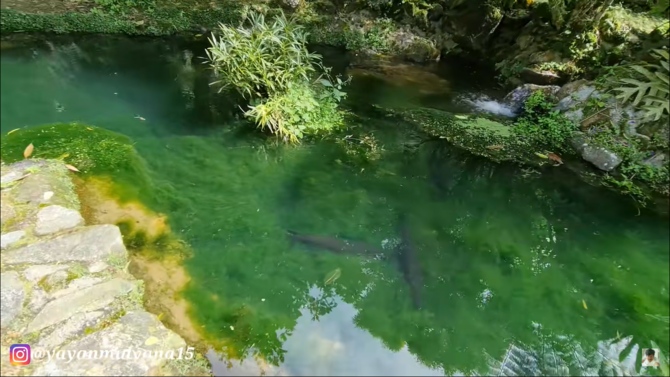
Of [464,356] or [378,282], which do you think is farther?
[378,282]

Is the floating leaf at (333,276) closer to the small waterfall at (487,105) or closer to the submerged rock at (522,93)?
the small waterfall at (487,105)

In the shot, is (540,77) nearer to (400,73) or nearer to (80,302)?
(400,73)

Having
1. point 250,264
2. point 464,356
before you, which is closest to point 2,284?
point 250,264

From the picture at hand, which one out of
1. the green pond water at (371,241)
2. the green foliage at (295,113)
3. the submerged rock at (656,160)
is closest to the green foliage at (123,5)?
the green pond water at (371,241)

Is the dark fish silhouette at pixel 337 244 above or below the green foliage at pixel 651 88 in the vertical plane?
below

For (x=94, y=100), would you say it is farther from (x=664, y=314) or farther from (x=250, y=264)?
(x=664, y=314)

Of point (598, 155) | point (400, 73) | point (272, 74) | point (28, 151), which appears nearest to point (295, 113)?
point (272, 74)
